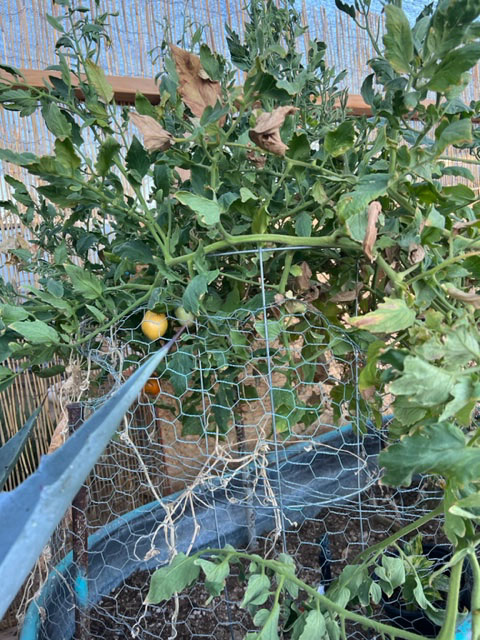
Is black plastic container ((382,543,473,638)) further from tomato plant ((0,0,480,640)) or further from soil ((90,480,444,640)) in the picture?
tomato plant ((0,0,480,640))

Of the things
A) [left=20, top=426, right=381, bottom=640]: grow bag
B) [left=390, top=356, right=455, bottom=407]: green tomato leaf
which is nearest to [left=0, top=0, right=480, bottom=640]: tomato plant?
[left=390, top=356, right=455, bottom=407]: green tomato leaf

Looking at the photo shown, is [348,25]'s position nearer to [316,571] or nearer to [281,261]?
[281,261]

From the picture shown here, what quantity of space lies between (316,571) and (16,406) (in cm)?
83

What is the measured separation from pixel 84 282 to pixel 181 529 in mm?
453

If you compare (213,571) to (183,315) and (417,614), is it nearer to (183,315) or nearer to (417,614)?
(183,315)

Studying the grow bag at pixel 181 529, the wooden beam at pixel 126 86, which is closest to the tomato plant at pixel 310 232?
the grow bag at pixel 181 529

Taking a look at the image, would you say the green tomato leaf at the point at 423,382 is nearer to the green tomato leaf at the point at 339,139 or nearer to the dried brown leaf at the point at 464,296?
the dried brown leaf at the point at 464,296

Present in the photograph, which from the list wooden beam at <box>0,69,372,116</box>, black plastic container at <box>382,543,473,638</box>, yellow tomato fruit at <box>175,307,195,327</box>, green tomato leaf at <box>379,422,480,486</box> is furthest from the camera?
wooden beam at <box>0,69,372,116</box>

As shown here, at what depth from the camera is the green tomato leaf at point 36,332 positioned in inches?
16.9

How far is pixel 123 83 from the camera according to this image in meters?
1.04

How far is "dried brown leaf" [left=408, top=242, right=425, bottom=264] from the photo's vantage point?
0.39 m

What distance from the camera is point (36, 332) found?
0.44 m

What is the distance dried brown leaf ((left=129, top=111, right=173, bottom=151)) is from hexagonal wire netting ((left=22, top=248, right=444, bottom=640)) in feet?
0.43

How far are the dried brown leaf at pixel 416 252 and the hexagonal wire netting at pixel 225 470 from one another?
0.12 m
